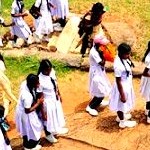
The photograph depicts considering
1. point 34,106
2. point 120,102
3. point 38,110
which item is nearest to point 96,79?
point 120,102

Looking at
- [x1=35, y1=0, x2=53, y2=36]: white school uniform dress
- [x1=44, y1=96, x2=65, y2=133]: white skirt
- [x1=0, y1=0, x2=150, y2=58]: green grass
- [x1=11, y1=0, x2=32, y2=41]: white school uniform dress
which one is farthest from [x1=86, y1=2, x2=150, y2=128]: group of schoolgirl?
[x1=11, y1=0, x2=32, y2=41]: white school uniform dress

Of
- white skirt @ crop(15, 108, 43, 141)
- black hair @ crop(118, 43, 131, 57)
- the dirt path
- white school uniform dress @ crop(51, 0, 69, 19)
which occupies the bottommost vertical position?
the dirt path

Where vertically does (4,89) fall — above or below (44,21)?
below

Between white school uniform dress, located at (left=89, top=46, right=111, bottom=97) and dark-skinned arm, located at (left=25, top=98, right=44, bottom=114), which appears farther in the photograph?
white school uniform dress, located at (left=89, top=46, right=111, bottom=97)

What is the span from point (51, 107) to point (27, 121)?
47cm

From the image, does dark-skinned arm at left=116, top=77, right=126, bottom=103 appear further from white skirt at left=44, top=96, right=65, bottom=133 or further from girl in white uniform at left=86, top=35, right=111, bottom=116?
white skirt at left=44, top=96, right=65, bottom=133

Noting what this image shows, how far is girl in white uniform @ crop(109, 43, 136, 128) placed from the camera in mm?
8570

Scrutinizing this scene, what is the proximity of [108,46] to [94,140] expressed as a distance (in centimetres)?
166

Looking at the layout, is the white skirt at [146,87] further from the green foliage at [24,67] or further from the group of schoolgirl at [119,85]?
the green foliage at [24,67]

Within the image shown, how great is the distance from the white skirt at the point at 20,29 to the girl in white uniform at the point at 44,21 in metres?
0.25

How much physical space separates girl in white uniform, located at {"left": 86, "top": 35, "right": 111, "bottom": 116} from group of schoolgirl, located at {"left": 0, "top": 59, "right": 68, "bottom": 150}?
92 cm

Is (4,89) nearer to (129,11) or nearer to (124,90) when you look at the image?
(124,90)

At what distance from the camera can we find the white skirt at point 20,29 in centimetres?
1291

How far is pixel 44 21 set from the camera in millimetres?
12828
